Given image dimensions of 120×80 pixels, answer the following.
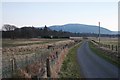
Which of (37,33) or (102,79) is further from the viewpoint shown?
(37,33)

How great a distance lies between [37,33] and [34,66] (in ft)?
508

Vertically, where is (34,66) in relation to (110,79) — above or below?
above

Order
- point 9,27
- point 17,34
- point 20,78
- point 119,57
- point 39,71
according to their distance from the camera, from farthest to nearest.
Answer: point 9,27 → point 17,34 → point 119,57 → point 39,71 → point 20,78

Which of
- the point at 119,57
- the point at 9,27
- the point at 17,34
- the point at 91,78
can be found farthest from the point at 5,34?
the point at 91,78

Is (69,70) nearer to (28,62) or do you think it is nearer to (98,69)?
(98,69)

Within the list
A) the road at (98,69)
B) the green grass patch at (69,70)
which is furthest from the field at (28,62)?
the road at (98,69)

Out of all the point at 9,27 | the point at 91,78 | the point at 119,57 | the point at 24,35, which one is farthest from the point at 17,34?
the point at 91,78

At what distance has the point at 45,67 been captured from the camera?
1390cm

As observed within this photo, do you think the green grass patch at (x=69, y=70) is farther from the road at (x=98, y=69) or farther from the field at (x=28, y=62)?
the field at (x=28, y=62)

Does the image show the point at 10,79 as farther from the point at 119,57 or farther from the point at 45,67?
the point at 119,57

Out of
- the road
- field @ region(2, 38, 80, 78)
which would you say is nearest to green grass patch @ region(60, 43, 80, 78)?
the road

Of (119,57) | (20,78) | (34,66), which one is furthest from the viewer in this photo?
(119,57)

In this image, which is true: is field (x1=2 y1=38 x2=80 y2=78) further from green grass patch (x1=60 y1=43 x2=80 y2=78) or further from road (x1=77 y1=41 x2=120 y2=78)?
road (x1=77 y1=41 x2=120 y2=78)

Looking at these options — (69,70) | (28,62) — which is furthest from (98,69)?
(28,62)
